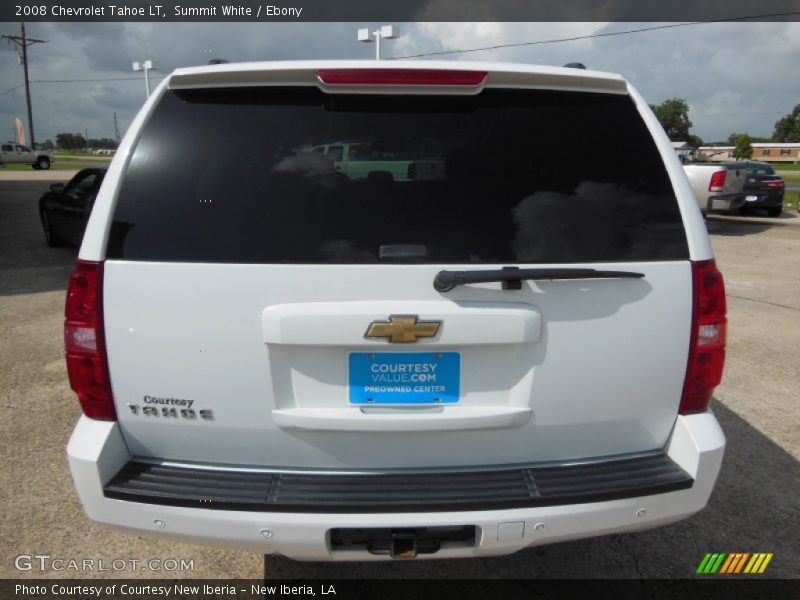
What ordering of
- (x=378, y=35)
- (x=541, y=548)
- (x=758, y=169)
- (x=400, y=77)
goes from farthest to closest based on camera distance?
(x=378, y=35) < (x=758, y=169) < (x=541, y=548) < (x=400, y=77)

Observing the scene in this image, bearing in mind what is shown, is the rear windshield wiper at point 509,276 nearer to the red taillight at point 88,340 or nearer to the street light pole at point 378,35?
the red taillight at point 88,340

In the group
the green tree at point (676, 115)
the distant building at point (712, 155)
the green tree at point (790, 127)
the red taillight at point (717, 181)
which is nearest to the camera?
the red taillight at point (717, 181)

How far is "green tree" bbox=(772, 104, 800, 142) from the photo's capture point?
5054 inches

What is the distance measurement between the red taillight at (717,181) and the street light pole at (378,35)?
44.5 feet

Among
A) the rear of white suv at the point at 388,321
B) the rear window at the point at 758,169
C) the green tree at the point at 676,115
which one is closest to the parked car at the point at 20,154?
the rear window at the point at 758,169

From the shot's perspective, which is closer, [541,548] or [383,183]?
[383,183]

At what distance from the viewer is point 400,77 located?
1876 mm

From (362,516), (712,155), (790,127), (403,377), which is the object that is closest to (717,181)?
(403,377)

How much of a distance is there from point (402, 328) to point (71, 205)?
9.95 meters

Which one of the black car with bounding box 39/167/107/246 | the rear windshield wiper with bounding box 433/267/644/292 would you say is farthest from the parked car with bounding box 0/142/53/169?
the rear windshield wiper with bounding box 433/267/644/292

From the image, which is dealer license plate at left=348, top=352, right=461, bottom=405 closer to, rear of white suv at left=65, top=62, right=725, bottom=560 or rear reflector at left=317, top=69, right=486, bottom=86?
rear of white suv at left=65, top=62, right=725, bottom=560

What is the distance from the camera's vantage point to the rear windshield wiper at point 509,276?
5.76 feet

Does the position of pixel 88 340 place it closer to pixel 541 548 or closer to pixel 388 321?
pixel 388 321

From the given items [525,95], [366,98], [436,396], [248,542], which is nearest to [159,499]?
[248,542]
